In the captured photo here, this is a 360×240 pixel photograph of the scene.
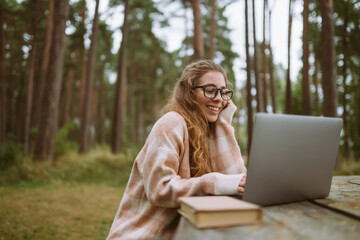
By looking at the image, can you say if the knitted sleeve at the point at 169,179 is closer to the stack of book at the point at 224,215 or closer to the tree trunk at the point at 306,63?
the stack of book at the point at 224,215

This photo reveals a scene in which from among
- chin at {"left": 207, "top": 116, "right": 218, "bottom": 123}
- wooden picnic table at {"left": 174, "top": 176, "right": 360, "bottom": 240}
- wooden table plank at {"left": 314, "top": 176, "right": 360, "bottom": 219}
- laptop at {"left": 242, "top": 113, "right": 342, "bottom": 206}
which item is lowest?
wooden table plank at {"left": 314, "top": 176, "right": 360, "bottom": 219}

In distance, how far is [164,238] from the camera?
60.7 inches

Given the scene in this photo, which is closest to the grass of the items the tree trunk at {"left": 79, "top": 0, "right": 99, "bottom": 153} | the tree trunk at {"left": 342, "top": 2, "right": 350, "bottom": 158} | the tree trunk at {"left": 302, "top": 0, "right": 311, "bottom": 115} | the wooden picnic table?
the tree trunk at {"left": 79, "top": 0, "right": 99, "bottom": 153}

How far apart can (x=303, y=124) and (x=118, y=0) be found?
527 inches

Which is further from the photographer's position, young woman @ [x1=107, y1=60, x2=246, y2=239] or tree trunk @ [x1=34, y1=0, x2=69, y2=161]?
tree trunk @ [x1=34, y1=0, x2=69, y2=161]

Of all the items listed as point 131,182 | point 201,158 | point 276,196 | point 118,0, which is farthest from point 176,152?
point 118,0

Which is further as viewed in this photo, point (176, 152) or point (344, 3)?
point (344, 3)

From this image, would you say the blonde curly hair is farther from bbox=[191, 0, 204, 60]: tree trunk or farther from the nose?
bbox=[191, 0, 204, 60]: tree trunk

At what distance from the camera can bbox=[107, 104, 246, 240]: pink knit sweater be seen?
1.45 meters

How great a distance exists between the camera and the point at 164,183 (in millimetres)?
1449

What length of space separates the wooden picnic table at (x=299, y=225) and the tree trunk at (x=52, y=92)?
815 centimetres

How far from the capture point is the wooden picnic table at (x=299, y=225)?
0.99 m

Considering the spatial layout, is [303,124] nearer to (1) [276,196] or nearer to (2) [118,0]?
(1) [276,196]

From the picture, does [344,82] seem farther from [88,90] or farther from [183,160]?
[183,160]
